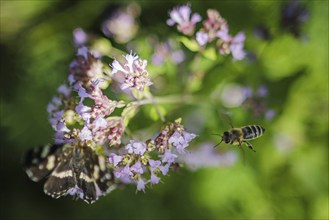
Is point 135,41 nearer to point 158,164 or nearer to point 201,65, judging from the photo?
point 201,65

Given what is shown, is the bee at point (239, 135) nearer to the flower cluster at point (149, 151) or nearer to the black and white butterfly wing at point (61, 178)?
the flower cluster at point (149, 151)

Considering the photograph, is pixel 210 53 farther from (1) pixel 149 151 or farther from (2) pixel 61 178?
(2) pixel 61 178

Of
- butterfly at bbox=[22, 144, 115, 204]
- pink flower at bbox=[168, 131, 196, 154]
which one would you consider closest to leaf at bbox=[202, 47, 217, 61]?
pink flower at bbox=[168, 131, 196, 154]

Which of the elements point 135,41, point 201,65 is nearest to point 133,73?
point 201,65

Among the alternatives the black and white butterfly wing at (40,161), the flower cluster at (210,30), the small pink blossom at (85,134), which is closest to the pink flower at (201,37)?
the flower cluster at (210,30)

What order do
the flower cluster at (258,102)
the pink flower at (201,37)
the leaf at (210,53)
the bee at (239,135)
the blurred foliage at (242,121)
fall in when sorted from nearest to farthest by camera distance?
the bee at (239,135)
the pink flower at (201,37)
the leaf at (210,53)
the flower cluster at (258,102)
the blurred foliage at (242,121)

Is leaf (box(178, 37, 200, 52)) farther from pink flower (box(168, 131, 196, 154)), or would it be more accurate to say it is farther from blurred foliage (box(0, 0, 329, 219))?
pink flower (box(168, 131, 196, 154))

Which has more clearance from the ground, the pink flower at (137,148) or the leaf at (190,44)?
the leaf at (190,44)

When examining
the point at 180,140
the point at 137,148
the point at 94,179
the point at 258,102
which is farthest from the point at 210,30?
the point at 94,179
